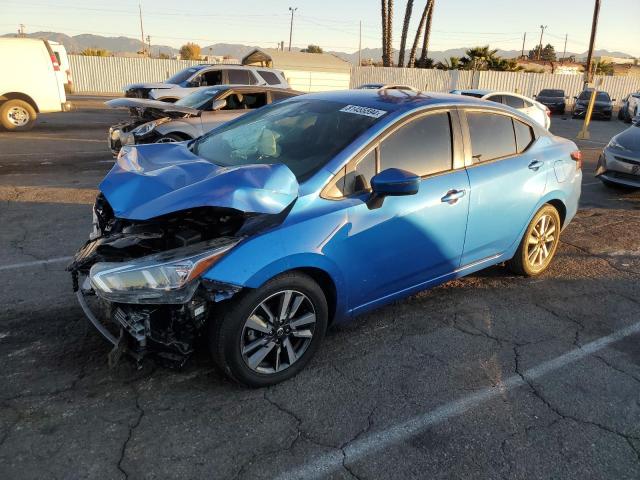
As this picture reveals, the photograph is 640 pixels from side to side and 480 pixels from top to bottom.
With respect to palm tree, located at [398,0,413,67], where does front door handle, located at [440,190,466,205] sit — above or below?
below

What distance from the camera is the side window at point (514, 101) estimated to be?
14359 millimetres

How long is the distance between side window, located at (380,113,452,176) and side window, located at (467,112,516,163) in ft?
0.99

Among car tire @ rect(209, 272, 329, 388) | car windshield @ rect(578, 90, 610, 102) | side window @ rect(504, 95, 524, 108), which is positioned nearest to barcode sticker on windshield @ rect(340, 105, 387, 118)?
car tire @ rect(209, 272, 329, 388)

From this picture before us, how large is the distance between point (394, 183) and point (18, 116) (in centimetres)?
1335

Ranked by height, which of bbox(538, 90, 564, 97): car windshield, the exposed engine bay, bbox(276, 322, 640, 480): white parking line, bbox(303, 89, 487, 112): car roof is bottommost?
bbox(276, 322, 640, 480): white parking line

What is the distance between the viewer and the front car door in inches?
128

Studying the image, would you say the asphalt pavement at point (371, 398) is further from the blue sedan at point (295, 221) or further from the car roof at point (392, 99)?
the car roof at point (392, 99)

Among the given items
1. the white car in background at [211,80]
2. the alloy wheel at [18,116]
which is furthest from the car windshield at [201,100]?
the alloy wheel at [18,116]

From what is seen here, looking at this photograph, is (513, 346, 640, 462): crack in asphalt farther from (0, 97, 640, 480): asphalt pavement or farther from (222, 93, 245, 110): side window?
(222, 93, 245, 110): side window

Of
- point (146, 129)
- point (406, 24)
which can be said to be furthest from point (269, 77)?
point (406, 24)

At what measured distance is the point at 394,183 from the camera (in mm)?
3076

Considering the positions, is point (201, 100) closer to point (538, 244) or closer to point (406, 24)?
point (538, 244)

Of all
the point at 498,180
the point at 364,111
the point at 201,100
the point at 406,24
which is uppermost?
the point at 406,24

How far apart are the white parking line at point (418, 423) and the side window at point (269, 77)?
12.7 metres
